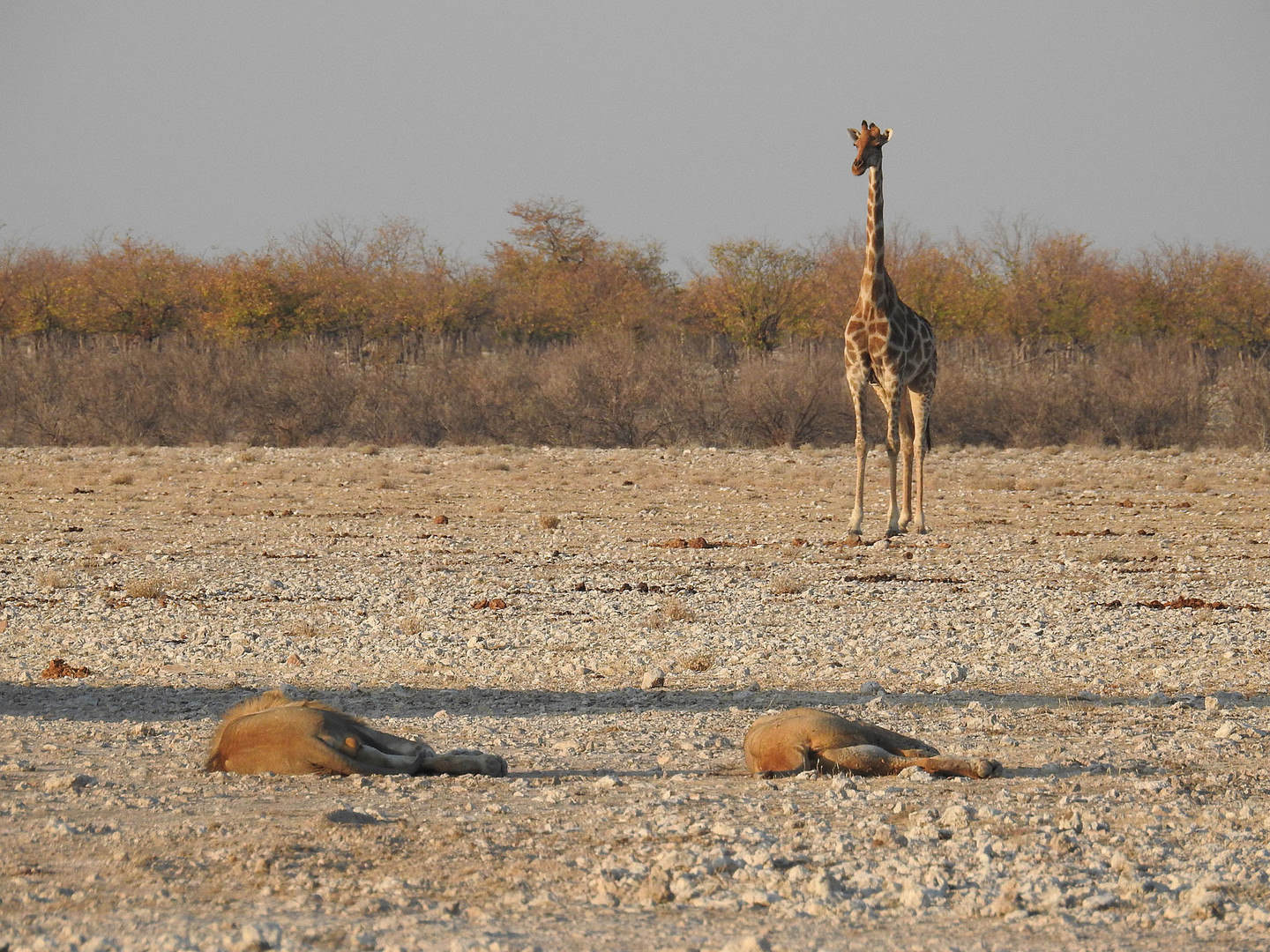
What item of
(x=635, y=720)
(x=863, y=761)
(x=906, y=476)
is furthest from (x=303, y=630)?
(x=906, y=476)

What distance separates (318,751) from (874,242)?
1201cm

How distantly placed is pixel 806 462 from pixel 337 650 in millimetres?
18295

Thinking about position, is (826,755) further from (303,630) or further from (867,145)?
(867,145)

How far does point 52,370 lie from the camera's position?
117 ft

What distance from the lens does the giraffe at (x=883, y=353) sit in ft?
52.6

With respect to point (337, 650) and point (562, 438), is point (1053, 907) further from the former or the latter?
point (562, 438)

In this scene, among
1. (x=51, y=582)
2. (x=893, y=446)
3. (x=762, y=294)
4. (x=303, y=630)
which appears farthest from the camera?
(x=762, y=294)

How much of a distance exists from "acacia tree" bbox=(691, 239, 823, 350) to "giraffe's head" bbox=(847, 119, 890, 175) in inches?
1120

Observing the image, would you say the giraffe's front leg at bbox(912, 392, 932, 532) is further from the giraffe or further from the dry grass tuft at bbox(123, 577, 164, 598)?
the dry grass tuft at bbox(123, 577, 164, 598)

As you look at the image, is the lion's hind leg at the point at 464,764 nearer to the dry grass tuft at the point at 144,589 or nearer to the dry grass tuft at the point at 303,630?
the dry grass tuft at the point at 303,630

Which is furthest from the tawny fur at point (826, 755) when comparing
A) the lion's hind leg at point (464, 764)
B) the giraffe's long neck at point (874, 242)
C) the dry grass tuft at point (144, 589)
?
the giraffe's long neck at point (874, 242)

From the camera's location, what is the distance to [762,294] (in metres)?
45.3

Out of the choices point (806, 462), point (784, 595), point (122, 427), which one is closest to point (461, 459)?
point (806, 462)

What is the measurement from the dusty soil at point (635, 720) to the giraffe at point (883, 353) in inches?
31.3
